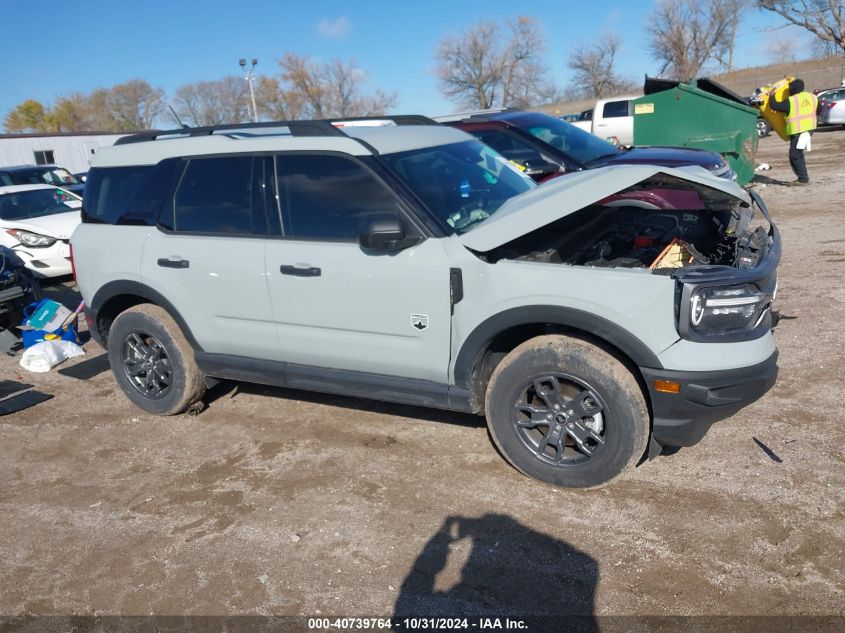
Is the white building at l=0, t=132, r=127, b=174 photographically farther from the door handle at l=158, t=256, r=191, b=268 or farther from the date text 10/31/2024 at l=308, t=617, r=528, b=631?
the date text 10/31/2024 at l=308, t=617, r=528, b=631

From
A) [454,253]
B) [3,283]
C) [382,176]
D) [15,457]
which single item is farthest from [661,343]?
[3,283]

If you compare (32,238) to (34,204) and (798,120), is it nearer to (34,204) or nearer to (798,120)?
(34,204)

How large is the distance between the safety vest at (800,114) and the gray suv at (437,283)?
A: 9.87 m

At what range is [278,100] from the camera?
63.9m

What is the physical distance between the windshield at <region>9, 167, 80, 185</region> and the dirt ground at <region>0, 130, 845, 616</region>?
13.0 metres

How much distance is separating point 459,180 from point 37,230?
812 cm

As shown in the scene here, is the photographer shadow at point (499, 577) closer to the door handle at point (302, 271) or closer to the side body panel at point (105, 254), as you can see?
the door handle at point (302, 271)

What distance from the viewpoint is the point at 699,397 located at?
328 centimetres

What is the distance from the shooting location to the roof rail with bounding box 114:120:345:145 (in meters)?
4.35

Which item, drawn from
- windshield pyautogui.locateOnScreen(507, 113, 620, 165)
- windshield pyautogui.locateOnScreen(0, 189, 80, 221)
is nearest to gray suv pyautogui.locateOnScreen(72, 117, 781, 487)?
windshield pyautogui.locateOnScreen(507, 113, 620, 165)

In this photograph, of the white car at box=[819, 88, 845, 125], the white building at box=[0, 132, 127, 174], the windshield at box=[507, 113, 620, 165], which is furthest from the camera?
the white building at box=[0, 132, 127, 174]

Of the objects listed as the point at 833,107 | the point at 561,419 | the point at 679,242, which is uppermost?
the point at 833,107

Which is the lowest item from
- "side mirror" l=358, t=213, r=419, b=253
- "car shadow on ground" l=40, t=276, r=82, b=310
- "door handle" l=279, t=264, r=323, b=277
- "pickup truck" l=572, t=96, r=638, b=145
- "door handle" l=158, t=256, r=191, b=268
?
"car shadow on ground" l=40, t=276, r=82, b=310

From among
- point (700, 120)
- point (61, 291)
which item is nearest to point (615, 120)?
point (700, 120)
